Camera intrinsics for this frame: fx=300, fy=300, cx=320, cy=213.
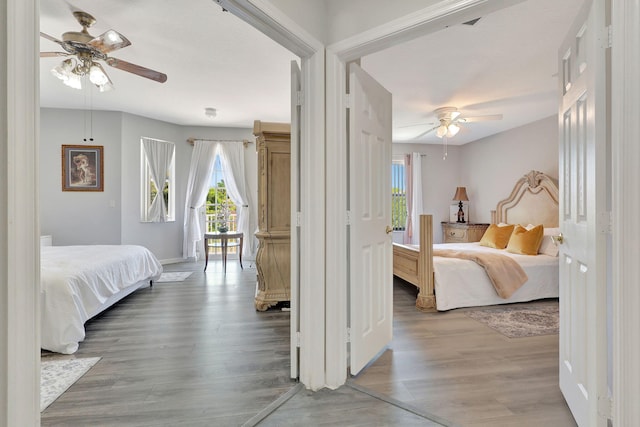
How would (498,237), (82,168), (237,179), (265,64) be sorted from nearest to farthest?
(265,64) < (498,237) < (82,168) < (237,179)

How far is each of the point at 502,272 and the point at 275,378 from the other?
267cm

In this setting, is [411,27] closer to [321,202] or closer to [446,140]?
[321,202]

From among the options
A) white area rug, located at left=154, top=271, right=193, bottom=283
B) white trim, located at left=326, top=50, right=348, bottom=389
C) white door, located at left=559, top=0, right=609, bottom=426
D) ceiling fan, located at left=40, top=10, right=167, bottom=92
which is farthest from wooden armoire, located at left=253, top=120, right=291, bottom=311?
white door, located at left=559, top=0, right=609, bottom=426

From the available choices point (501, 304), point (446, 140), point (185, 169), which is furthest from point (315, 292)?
point (446, 140)

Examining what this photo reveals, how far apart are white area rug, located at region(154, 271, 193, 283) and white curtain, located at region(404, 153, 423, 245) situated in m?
4.59

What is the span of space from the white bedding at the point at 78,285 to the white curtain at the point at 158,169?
1.86m

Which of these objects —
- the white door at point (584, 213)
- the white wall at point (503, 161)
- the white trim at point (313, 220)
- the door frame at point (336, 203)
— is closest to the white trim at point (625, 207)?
the white door at point (584, 213)

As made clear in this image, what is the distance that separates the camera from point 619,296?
108 cm

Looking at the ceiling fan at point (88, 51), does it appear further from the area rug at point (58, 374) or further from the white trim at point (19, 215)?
the area rug at point (58, 374)

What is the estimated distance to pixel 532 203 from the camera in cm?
471

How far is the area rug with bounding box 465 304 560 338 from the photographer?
Answer: 105 inches

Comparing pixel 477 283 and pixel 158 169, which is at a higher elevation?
pixel 158 169

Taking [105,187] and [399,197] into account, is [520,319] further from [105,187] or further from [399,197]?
[105,187]

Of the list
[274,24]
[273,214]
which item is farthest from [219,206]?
[274,24]
